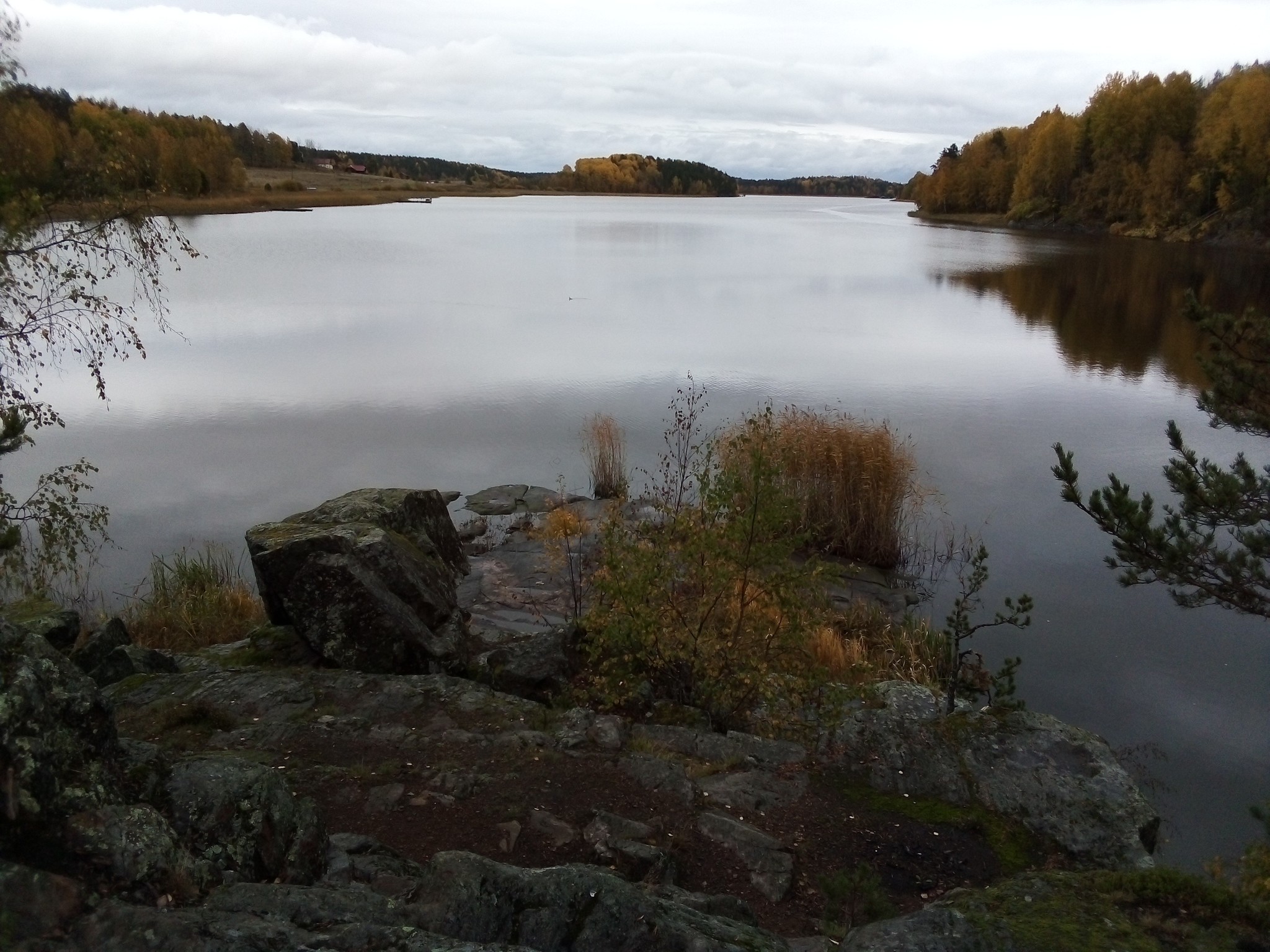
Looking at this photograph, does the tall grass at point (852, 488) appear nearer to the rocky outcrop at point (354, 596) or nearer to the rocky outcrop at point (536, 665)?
the rocky outcrop at point (536, 665)

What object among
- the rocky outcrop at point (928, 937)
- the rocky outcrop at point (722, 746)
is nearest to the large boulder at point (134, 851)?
the rocky outcrop at point (928, 937)

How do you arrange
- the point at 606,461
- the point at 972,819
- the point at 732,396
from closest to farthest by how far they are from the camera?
the point at 972,819, the point at 606,461, the point at 732,396

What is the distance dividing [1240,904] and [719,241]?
57.2 meters

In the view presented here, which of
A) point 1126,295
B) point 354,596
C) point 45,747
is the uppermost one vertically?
point 1126,295

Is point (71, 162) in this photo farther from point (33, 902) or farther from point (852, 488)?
point (852, 488)

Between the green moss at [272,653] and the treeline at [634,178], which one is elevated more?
the treeline at [634,178]

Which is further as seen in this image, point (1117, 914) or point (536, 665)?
point (536, 665)

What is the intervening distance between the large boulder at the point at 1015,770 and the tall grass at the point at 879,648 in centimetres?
182

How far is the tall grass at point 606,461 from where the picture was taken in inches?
570

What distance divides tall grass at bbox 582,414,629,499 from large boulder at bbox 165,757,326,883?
1026cm

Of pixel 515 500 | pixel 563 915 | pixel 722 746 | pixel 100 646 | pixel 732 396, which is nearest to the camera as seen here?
pixel 563 915

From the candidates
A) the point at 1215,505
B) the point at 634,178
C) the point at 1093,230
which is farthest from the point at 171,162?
the point at 634,178

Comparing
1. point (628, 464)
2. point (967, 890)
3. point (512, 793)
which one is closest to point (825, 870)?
point (967, 890)

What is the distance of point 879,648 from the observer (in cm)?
984
